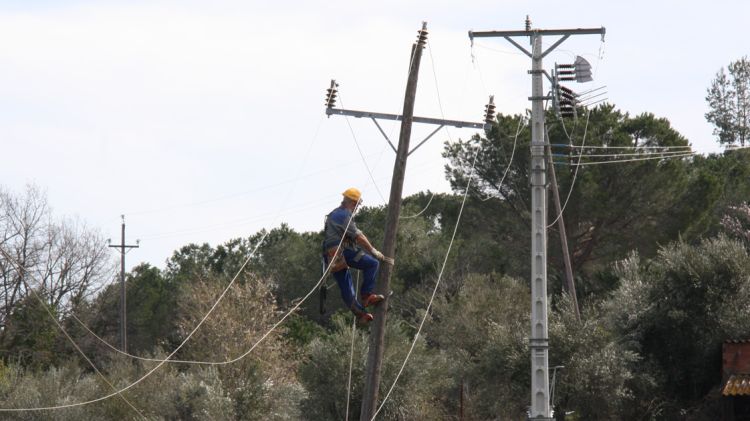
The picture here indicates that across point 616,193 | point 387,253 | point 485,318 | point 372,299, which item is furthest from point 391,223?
point 616,193

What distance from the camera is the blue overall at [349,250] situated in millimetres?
18422

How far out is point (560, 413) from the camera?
1287 inches

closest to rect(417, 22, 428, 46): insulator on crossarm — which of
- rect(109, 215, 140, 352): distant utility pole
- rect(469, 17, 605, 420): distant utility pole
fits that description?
rect(469, 17, 605, 420): distant utility pole

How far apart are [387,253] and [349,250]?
23.2 inches

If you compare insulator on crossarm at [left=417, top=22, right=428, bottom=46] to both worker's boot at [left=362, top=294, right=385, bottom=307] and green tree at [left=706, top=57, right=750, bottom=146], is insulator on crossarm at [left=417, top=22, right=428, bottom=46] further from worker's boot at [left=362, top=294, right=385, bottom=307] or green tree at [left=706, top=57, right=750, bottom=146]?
green tree at [left=706, top=57, right=750, bottom=146]

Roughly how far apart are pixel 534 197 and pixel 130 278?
6008 cm

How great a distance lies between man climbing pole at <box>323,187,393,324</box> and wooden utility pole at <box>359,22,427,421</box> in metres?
0.16

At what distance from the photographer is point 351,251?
1859cm

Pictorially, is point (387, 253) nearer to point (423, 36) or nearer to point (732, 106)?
point (423, 36)

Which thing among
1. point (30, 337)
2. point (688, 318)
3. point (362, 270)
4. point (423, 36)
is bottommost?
point (362, 270)

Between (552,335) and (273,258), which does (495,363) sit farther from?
(273,258)

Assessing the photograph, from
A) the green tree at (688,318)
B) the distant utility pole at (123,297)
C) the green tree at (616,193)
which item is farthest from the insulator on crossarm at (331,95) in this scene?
the distant utility pole at (123,297)

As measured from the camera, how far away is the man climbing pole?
60.4 ft

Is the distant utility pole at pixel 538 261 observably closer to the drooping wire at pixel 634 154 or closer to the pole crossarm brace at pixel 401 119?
the pole crossarm brace at pixel 401 119
